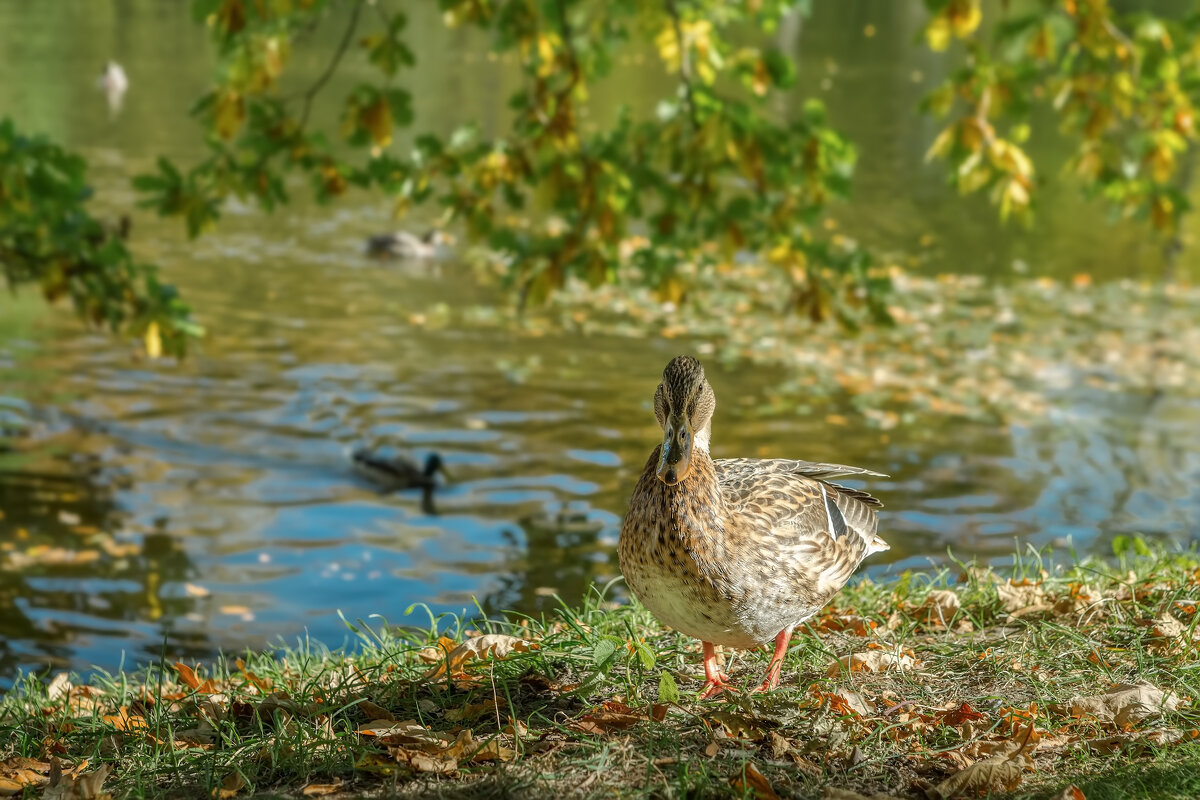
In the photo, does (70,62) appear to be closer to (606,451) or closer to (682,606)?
(606,451)

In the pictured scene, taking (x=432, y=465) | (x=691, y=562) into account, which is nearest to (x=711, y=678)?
(x=691, y=562)

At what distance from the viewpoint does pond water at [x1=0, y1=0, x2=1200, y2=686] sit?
7.46m

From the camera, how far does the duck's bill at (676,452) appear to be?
333 cm

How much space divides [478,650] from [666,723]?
40.7 inches

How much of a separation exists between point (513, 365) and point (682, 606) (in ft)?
28.5

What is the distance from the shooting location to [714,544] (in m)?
3.37

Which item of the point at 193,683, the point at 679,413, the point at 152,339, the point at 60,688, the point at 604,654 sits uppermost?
the point at 679,413

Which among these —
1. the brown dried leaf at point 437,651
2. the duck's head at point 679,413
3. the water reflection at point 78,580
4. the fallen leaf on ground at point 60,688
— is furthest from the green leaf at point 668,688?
the water reflection at point 78,580

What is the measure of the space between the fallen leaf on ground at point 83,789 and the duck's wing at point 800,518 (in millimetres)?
1835

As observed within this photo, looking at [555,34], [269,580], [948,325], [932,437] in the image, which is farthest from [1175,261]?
[269,580]

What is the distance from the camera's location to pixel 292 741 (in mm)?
3430

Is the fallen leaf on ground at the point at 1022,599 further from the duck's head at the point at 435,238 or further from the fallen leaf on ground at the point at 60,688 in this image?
the duck's head at the point at 435,238

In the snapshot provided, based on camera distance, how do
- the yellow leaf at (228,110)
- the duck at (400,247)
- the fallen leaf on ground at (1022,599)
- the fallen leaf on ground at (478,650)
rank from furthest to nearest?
1. the duck at (400,247)
2. the yellow leaf at (228,110)
3. the fallen leaf on ground at (1022,599)
4. the fallen leaf on ground at (478,650)

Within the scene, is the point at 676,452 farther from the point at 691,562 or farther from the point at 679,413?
the point at 691,562
